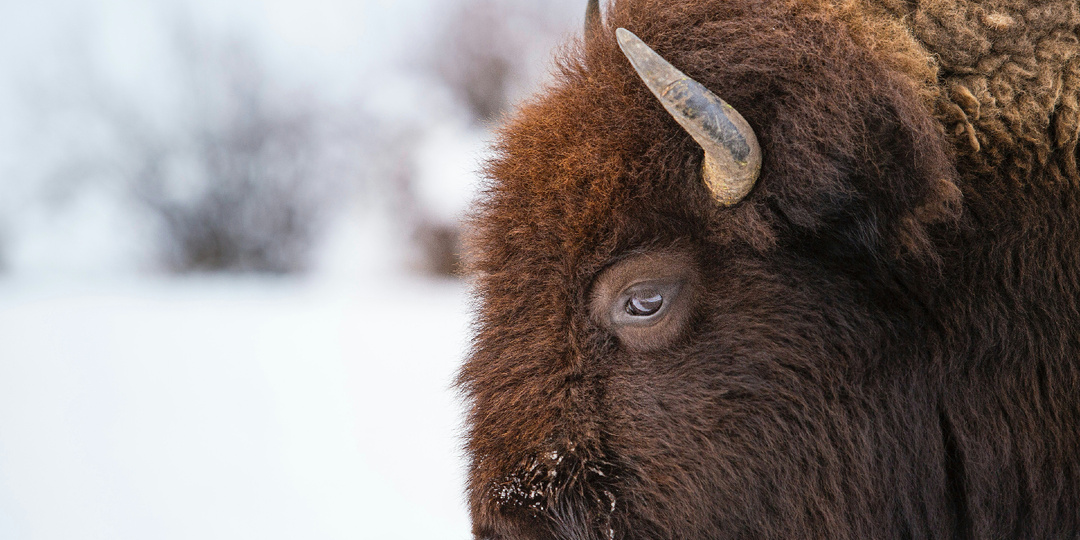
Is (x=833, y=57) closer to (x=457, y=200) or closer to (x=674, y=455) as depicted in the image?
(x=674, y=455)

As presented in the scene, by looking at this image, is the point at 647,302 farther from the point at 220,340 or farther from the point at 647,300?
the point at 220,340

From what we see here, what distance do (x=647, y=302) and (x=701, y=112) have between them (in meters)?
0.53

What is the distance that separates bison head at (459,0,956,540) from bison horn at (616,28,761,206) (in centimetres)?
4

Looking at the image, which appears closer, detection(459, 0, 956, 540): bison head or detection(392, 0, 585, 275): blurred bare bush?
detection(459, 0, 956, 540): bison head

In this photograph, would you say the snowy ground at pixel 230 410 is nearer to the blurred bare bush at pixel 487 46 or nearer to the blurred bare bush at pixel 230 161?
the blurred bare bush at pixel 230 161

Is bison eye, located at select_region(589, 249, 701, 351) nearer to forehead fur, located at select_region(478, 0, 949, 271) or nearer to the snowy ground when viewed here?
forehead fur, located at select_region(478, 0, 949, 271)

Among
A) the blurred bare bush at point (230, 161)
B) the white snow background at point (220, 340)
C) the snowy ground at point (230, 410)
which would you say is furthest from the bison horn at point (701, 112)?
the blurred bare bush at point (230, 161)

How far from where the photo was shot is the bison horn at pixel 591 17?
2374 mm

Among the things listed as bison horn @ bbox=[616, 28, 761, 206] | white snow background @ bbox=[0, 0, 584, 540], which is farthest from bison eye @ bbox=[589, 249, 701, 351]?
white snow background @ bbox=[0, 0, 584, 540]

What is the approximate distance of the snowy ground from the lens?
3744 millimetres

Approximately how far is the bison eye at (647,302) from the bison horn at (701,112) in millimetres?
377

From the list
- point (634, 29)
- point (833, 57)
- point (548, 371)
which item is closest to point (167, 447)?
point (548, 371)

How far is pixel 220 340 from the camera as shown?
5629 millimetres

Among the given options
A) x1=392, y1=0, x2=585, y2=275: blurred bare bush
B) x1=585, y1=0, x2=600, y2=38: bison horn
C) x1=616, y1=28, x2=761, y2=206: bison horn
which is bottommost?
x1=616, y1=28, x2=761, y2=206: bison horn
